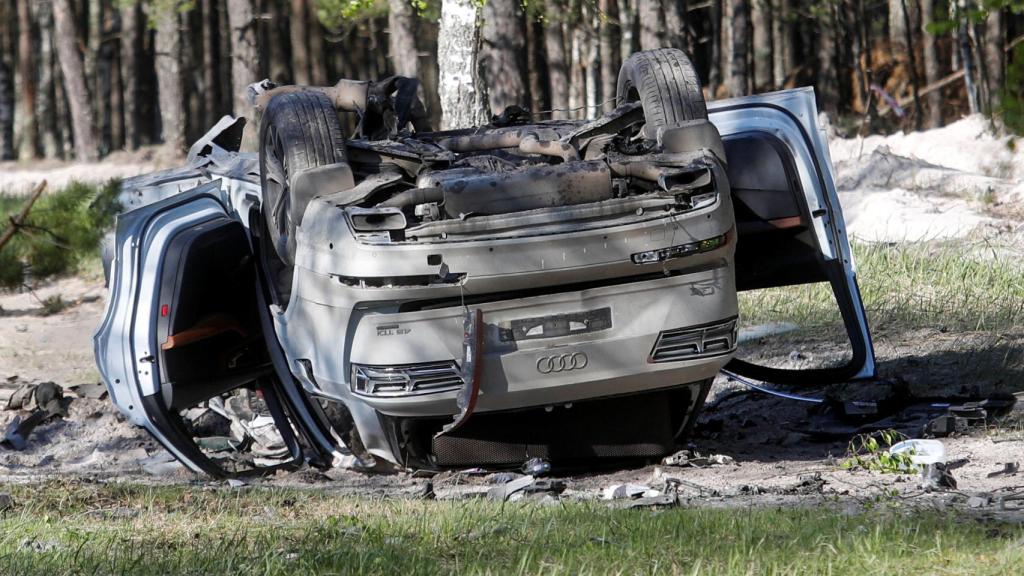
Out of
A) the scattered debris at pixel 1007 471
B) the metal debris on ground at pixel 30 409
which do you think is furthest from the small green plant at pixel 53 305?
the scattered debris at pixel 1007 471

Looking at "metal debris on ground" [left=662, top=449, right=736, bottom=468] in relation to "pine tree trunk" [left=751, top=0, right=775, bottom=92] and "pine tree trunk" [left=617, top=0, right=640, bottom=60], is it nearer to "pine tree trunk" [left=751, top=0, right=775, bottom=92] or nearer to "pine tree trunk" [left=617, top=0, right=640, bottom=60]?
"pine tree trunk" [left=617, top=0, right=640, bottom=60]

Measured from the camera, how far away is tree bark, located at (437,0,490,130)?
1148cm

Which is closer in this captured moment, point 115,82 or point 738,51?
point 738,51

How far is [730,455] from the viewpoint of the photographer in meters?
6.94

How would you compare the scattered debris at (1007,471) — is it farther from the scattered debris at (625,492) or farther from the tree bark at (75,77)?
the tree bark at (75,77)

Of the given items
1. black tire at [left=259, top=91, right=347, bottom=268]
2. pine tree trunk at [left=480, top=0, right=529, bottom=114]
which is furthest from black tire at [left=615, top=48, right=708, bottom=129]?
pine tree trunk at [left=480, top=0, right=529, bottom=114]

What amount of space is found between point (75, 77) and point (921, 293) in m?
23.7

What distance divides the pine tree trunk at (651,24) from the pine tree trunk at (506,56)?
21.6 ft

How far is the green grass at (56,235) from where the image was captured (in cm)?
1185

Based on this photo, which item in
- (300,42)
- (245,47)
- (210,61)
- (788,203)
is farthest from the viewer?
(210,61)

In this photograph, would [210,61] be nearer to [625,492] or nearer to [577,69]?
[577,69]

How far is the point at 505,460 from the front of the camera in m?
6.21

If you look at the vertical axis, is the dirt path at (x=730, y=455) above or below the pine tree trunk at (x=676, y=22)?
below

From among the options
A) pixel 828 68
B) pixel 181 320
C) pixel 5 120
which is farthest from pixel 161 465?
pixel 5 120
